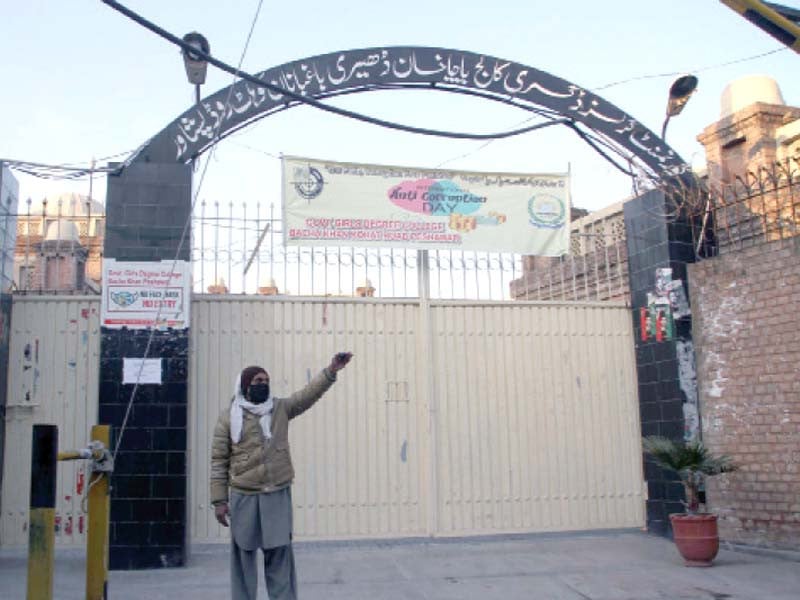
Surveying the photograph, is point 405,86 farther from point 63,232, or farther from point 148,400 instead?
point 63,232

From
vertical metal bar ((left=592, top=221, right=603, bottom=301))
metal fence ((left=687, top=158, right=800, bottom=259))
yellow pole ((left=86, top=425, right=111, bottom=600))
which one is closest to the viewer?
yellow pole ((left=86, top=425, right=111, bottom=600))

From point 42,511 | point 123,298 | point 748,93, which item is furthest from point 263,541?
point 748,93

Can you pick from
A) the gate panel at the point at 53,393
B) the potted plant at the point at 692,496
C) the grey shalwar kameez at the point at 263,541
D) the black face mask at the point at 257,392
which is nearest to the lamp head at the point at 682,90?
the potted plant at the point at 692,496

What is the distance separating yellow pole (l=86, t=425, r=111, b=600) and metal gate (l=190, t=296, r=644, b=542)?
2985mm

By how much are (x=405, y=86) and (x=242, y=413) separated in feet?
14.4

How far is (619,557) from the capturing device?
24.1 ft

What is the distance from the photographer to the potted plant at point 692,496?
6879mm

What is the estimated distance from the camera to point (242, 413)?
514 centimetres

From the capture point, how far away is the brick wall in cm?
739

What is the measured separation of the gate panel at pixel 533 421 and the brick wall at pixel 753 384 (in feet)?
2.90

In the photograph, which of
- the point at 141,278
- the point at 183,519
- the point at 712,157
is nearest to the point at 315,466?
the point at 183,519

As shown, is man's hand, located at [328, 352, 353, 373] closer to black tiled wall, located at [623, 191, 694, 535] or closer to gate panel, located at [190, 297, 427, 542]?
gate panel, located at [190, 297, 427, 542]

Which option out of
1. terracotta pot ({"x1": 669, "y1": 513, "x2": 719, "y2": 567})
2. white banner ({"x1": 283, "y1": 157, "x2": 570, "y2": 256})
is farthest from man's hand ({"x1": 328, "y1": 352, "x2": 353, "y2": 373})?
terracotta pot ({"x1": 669, "y1": 513, "x2": 719, "y2": 567})

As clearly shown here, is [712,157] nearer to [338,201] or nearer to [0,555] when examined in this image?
[338,201]
